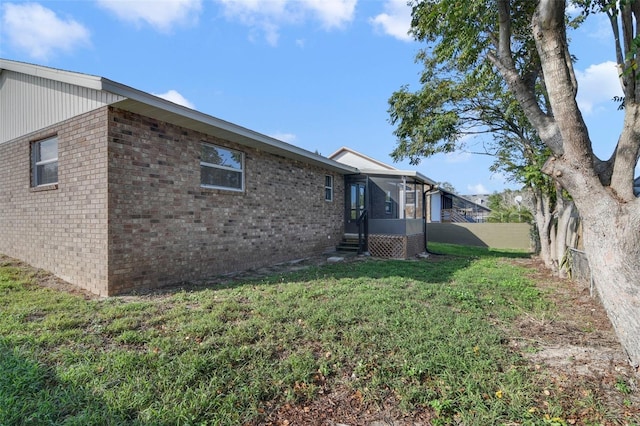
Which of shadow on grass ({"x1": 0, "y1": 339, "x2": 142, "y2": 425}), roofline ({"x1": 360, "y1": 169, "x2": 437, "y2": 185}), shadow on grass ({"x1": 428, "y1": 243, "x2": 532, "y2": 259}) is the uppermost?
roofline ({"x1": 360, "y1": 169, "x2": 437, "y2": 185})

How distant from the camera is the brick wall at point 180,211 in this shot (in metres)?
5.71

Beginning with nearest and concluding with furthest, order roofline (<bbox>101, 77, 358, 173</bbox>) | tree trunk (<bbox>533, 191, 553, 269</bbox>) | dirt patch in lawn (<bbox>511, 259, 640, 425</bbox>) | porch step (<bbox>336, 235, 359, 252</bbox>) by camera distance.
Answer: dirt patch in lawn (<bbox>511, 259, 640, 425</bbox>) < roofline (<bbox>101, 77, 358, 173</bbox>) < tree trunk (<bbox>533, 191, 553, 269</bbox>) < porch step (<bbox>336, 235, 359, 252</bbox>)

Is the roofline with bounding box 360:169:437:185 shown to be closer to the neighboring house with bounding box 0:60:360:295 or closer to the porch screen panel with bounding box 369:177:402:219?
the porch screen panel with bounding box 369:177:402:219

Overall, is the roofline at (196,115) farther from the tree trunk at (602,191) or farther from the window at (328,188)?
the tree trunk at (602,191)

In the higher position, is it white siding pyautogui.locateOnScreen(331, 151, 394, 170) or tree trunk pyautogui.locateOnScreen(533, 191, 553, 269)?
white siding pyautogui.locateOnScreen(331, 151, 394, 170)

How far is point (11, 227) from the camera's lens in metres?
7.78

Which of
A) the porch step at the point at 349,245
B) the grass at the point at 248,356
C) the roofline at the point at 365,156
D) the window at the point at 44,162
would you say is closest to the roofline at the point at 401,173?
the porch step at the point at 349,245

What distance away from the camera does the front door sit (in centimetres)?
1340

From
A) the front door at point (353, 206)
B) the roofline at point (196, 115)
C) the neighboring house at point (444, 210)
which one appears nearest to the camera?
the roofline at point (196, 115)

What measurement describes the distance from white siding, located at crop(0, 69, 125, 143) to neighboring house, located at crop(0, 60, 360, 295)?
0.02 metres

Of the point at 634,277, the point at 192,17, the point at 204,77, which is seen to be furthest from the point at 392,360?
the point at 204,77

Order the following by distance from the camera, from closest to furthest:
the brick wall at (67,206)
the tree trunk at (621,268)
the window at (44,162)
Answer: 1. the tree trunk at (621,268)
2. the brick wall at (67,206)
3. the window at (44,162)

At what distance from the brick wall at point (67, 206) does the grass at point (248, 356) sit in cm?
72

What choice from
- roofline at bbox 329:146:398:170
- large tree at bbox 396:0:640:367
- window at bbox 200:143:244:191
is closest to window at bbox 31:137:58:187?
window at bbox 200:143:244:191
